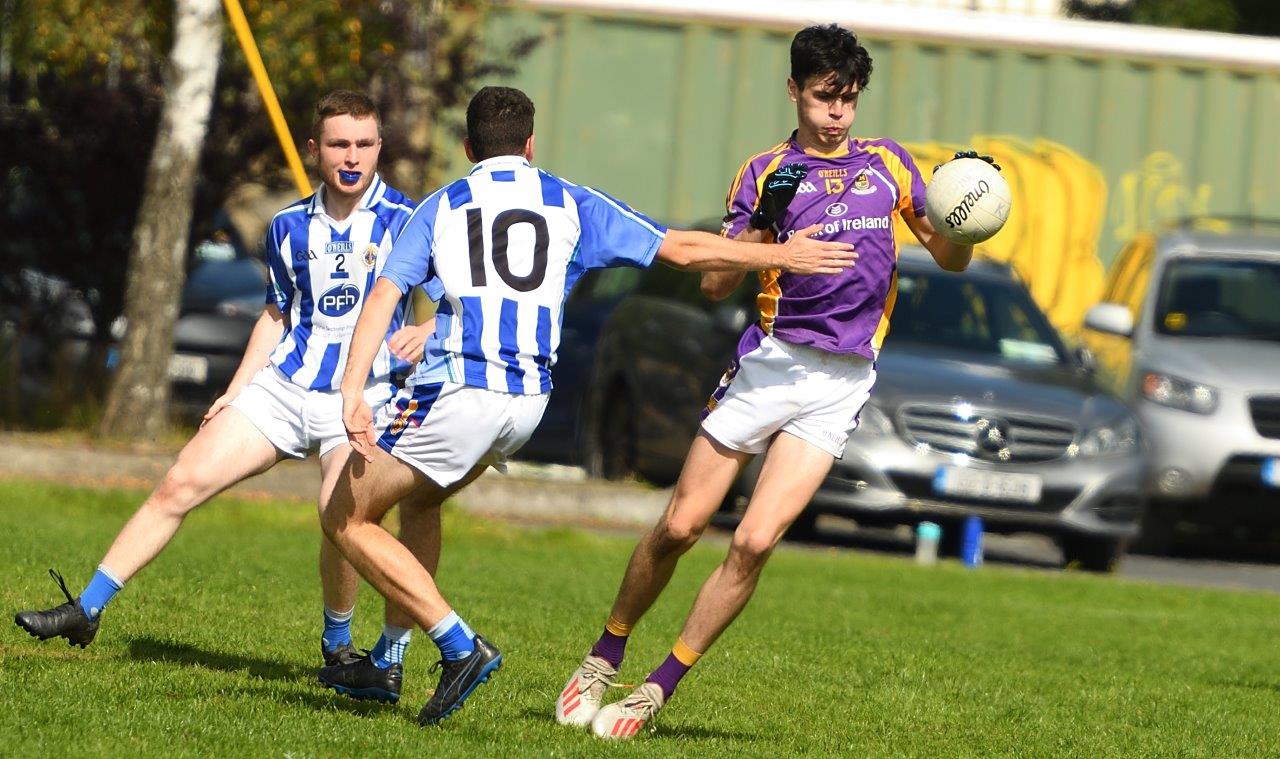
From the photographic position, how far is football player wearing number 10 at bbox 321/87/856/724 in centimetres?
655

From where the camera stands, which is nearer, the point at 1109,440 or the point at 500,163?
the point at 500,163

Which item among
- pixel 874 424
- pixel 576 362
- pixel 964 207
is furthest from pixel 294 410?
pixel 576 362

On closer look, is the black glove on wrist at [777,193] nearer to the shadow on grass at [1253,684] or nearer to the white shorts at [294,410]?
the white shorts at [294,410]

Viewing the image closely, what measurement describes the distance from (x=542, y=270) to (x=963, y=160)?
4.78ft

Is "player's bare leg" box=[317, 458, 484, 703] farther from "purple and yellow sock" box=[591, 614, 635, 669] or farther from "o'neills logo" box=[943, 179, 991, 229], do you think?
"o'neills logo" box=[943, 179, 991, 229]

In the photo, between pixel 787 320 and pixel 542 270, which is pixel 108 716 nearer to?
pixel 542 270

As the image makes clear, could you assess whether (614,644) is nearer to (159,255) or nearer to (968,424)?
(968,424)

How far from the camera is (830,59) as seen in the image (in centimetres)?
703

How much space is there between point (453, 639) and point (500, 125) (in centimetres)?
150

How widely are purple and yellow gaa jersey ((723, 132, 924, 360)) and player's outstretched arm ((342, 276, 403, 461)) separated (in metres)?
1.18

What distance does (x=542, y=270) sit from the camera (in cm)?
662

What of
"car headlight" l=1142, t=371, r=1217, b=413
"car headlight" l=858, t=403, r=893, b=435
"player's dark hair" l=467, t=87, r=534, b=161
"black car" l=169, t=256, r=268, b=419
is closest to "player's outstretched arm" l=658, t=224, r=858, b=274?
"player's dark hair" l=467, t=87, r=534, b=161

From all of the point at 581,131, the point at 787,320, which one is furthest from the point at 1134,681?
the point at 581,131

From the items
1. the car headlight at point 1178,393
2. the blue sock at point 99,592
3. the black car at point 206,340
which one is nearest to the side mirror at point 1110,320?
the car headlight at point 1178,393
